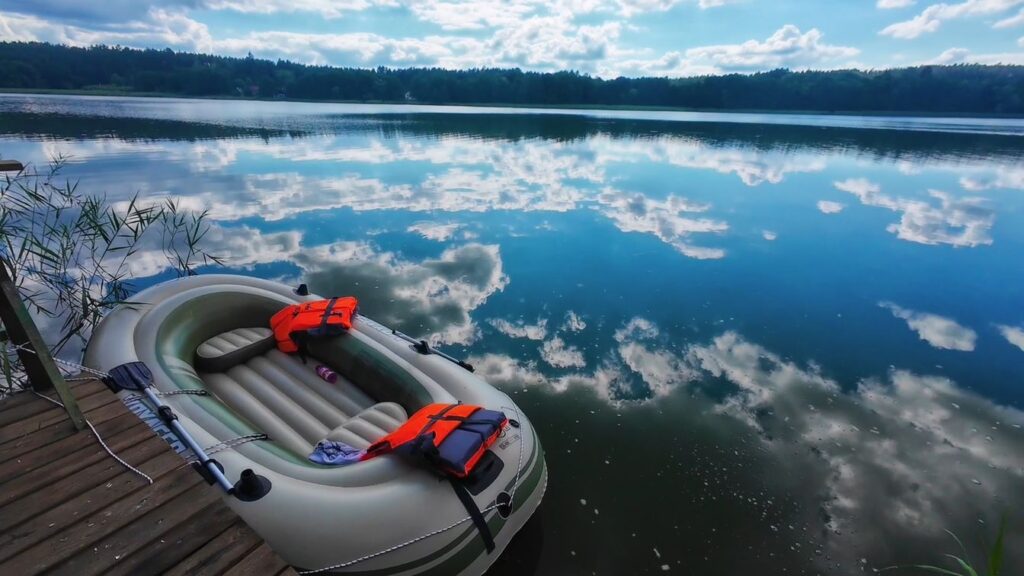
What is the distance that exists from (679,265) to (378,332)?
628 centimetres

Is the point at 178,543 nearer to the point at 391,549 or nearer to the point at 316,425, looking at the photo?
the point at 391,549

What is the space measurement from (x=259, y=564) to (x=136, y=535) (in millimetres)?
582

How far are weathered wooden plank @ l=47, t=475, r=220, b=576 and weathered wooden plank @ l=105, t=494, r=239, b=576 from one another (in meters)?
0.02

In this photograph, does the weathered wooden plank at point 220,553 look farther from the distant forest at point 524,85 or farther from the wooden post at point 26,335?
the distant forest at point 524,85

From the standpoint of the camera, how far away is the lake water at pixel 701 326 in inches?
140

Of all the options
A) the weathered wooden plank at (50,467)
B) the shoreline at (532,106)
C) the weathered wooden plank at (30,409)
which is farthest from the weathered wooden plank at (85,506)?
the shoreline at (532,106)

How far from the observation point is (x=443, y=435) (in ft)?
9.34

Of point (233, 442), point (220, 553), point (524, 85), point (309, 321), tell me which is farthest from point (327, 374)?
point (524, 85)

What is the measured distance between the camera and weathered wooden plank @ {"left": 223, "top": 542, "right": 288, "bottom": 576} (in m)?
1.93

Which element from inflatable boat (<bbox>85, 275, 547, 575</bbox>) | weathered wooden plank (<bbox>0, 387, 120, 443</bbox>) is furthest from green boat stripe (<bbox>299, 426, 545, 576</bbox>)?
weathered wooden plank (<bbox>0, 387, 120, 443</bbox>)

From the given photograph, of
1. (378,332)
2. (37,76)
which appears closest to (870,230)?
(378,332)

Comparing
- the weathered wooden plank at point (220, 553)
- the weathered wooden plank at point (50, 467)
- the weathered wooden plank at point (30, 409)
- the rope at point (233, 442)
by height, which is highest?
the weathered wooden plank at point (30, 409)

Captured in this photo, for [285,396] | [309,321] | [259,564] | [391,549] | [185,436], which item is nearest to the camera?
[259,564]

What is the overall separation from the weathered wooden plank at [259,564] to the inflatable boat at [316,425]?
0.33 metres
